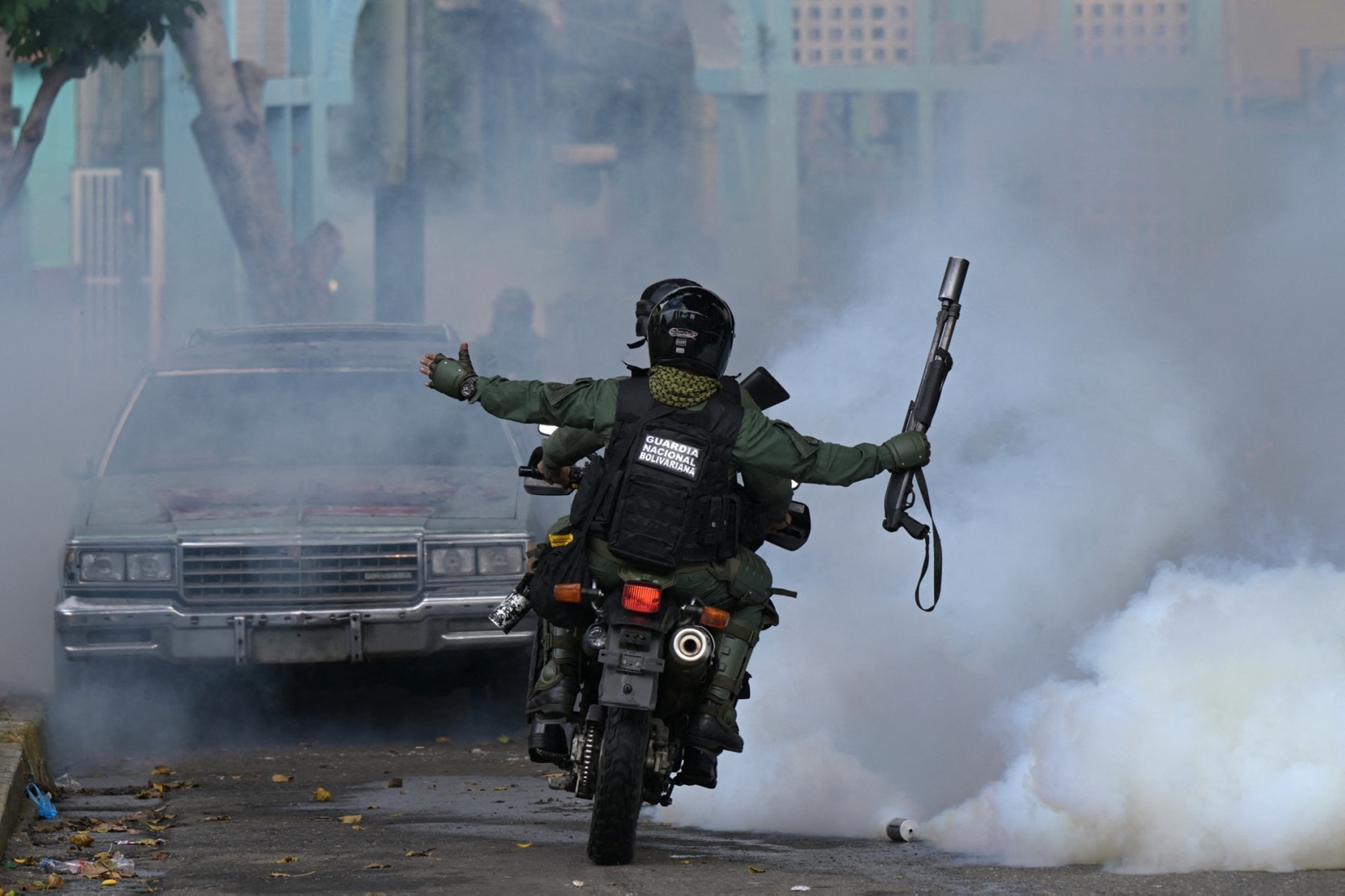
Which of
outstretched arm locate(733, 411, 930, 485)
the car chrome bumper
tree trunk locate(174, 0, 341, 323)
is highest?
tree trunk locate(174, 0, 341, 323)

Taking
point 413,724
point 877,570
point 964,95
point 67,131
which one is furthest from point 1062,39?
point 67,131

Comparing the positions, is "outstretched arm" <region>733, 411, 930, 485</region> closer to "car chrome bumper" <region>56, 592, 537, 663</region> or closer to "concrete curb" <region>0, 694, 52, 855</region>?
"concrete curb" <region>0, 694, 52, 855</region>

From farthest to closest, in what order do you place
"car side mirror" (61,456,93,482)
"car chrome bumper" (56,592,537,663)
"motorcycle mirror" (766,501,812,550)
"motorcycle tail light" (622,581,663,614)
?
"car side mirror" (61,456,93,482) → "car chrome bumper" (56,592,537,663) → "motorcycle mirror" (766,501,812,550) → "motorcycle tail light" (622,581,663,614)

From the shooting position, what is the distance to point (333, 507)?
9.02 metres

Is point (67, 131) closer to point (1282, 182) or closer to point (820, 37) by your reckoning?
point (820, 37)

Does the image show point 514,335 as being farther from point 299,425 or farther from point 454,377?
point 454,377

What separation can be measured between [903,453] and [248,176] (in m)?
11.7

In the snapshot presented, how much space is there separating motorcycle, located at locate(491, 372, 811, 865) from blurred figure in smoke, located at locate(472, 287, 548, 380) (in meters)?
8.44

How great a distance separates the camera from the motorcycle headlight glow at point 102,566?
8797 mm

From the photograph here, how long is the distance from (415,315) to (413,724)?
751 centimetres

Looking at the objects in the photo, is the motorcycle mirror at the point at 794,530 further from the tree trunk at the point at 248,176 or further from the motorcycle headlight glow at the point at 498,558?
the tree trunk at the point at 248,176

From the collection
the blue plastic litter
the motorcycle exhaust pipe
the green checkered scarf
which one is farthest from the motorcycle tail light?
the blue plastic litter

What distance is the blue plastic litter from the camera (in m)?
7.18

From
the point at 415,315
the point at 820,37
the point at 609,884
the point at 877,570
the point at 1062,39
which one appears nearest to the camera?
the point at 609,884
